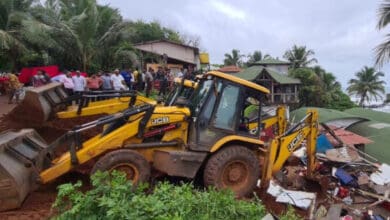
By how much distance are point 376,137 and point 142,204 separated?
50.1 ft

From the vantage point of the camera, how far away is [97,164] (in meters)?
6.94

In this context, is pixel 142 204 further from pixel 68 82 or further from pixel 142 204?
pixel 68 82

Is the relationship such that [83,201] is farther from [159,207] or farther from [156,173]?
[156,173]

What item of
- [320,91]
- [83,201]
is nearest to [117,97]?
[83,201]

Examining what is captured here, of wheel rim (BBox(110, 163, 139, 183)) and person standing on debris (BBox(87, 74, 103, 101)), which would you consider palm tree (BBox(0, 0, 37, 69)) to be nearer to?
person standing on debris (BBox(87, 74, 103, 101))

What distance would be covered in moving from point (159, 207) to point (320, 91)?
38.9 metres

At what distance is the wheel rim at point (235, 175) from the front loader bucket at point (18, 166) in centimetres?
300

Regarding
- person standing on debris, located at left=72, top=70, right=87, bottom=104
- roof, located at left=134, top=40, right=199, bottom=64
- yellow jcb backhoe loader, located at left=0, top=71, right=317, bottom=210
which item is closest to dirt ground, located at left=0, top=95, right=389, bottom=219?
yellow jcb backhoe loader, located at left=0, top=71, right=317, bottom=210

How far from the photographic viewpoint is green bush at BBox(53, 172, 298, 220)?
4398 mm

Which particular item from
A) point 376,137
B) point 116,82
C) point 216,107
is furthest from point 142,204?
point 376,137

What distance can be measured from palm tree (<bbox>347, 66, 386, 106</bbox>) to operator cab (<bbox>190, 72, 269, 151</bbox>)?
5389 centimetres

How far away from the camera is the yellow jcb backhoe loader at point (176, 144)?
23.3 feet

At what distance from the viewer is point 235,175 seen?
7.89 metres

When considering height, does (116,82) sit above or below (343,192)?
above
